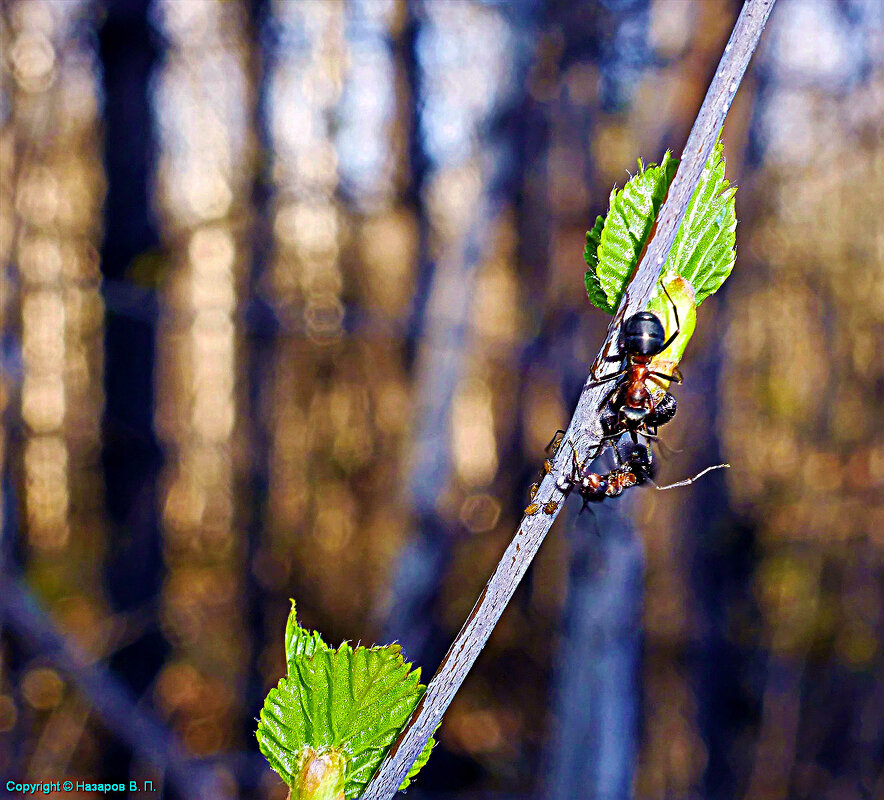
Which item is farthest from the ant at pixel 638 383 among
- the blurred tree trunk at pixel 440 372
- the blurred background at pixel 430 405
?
the blurred tree trunk at pixel 440 372

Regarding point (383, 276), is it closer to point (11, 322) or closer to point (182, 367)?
point (182, 367)

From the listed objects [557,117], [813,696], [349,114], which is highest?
[349,114]

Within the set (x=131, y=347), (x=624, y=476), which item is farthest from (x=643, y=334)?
(x=131, y=347)

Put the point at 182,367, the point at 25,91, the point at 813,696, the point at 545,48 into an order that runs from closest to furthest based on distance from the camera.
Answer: the point at 25,91 → the point at 545,48 → the point at 813,696 → the point at 182,367

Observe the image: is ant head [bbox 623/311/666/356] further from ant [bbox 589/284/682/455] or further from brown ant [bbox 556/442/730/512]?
brown ant [bbox 556/442/730/512]

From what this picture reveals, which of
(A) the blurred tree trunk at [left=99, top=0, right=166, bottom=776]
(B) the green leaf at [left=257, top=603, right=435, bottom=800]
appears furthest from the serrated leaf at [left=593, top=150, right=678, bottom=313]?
(A) the blurred tree trunk at [left=99, top=0, right=166, bottom=776]

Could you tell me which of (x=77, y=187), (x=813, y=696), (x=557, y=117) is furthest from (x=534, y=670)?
(x=77, y=187)

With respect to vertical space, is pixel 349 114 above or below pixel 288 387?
above
